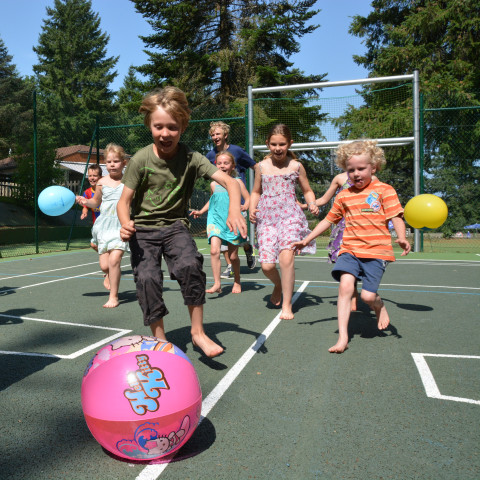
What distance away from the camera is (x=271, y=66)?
79.2 feet

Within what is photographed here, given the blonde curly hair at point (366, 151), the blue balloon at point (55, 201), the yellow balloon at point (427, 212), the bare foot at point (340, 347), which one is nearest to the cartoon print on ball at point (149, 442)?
the bare foot at point (340, 347)

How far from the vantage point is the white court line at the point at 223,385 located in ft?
6.90

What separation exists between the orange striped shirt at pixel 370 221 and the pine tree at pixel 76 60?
46553 mm

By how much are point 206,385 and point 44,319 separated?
2.71 meters

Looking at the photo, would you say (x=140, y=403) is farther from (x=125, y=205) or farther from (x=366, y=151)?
(x=366, y=151)

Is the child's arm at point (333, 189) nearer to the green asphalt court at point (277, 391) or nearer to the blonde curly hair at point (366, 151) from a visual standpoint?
the blonde curly hair at point (366, 151)

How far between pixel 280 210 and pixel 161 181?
1950 mm

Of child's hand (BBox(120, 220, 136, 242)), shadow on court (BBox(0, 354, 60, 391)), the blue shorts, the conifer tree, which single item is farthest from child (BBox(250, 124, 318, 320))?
the conifer tree

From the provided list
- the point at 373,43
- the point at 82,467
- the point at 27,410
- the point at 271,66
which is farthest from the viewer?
the point at 373,43

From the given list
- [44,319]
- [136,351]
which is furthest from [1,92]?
[136,351]

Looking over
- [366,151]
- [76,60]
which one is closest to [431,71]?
[366,151]

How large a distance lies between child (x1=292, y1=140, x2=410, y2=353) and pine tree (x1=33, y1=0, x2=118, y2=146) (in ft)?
153

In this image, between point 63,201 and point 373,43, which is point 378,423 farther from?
point 373,43

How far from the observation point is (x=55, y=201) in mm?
6695
